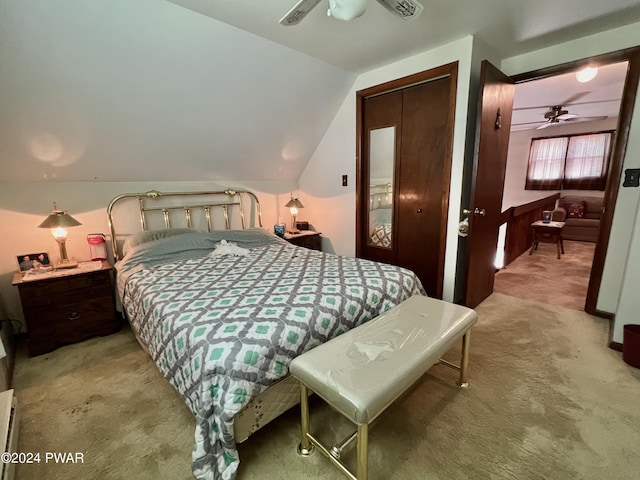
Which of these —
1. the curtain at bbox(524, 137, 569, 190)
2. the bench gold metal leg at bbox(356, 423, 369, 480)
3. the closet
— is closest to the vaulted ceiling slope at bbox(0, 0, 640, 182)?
the closet

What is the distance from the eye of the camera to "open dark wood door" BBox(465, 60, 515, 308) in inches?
92.8

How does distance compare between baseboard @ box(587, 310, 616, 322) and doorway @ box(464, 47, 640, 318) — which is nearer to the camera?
doorway @ box(464, 47, 640, 318)

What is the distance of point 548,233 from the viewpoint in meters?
4.63

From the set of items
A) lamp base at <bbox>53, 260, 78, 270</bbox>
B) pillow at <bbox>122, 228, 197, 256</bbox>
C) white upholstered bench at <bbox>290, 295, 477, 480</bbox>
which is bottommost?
white upholstered bench at <bbox>290, 295, 477, 480</bbox>

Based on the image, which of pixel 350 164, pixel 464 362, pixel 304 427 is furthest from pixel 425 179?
pixel 304 427

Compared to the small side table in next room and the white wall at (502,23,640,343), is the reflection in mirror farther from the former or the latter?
the small side table in next room

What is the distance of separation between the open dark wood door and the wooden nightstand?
10.3 ft

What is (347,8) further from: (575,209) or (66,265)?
(575,209)

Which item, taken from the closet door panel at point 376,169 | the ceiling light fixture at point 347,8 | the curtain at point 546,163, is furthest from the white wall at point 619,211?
the curtain at point 546,163

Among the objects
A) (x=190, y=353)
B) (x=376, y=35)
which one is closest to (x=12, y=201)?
(x=190, y=353)

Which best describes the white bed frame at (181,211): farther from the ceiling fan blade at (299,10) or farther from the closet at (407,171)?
the ceiling fan blade at (299,10)

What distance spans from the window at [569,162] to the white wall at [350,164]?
5192mm

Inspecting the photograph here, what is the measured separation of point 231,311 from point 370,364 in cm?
73

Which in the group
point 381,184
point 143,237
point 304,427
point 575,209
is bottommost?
point 304,427
